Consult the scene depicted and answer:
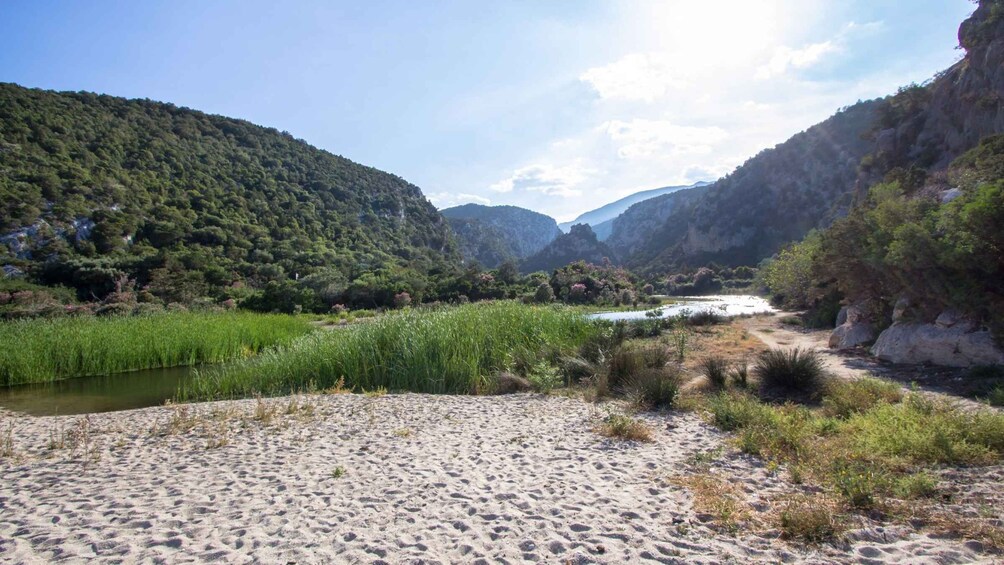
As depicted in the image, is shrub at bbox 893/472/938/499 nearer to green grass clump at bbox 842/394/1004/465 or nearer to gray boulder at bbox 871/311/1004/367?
green grass clump at bbox 842/394/1004/465

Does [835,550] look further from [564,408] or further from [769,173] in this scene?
[769,173]

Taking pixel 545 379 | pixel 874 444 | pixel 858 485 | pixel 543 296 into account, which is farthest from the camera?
pixel 543 296

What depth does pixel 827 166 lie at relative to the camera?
9106 cm

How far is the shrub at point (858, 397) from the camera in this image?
24.5ft

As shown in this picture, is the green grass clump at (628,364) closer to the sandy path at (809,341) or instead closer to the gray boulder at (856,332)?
the sandy path at (809,341)

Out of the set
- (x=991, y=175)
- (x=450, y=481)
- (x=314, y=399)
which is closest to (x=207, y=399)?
(x=314, y=399)

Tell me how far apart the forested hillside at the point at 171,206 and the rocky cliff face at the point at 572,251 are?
201 ft

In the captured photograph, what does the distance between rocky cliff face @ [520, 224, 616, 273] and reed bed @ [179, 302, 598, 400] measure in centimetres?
12616

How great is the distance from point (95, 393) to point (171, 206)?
50448 millimetres

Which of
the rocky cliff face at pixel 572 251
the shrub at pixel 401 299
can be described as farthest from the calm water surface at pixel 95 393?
the rocky cliff face at pixel 572 251

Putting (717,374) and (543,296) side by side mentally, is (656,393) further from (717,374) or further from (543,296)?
(543,296)

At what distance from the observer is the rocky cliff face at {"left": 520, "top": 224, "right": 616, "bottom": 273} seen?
14388cm

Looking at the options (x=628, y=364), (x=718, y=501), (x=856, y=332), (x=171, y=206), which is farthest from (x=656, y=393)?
(x=171, y=206)

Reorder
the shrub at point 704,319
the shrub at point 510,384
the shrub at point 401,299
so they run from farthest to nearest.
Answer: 1. the shrub at point 401,299
2. the shrub at point 704,319
3. the shrub at point 510,384
